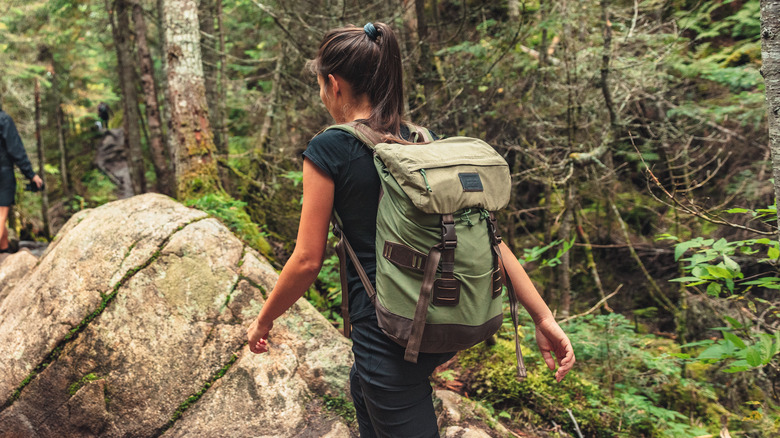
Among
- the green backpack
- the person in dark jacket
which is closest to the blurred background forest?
the person in dark jacket

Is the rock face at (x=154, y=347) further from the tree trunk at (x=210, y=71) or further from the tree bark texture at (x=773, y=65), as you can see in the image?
the tree trunk at (x=210, y=71)

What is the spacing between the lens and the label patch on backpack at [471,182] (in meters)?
1.55

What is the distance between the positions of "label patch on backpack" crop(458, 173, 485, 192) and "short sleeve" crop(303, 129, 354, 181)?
15.9 inches

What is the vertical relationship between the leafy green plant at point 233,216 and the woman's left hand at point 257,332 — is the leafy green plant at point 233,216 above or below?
below

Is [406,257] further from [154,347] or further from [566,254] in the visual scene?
[566,254]

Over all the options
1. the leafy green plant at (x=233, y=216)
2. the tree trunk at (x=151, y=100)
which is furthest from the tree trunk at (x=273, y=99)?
the leafy green plant at (x=233, y=216)

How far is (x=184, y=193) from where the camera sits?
5355 millimetres

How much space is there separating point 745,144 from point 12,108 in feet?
69.4

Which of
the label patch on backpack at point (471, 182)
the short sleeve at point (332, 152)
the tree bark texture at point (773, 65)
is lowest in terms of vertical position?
the label patch on backpack at point (471, 182)

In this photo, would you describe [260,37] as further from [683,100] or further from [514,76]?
[683,100]

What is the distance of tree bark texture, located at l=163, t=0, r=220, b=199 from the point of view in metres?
5.30

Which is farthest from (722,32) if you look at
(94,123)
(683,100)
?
(94,123)

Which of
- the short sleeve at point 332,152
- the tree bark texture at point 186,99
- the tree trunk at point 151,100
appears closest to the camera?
the short sleeve at point 332,152

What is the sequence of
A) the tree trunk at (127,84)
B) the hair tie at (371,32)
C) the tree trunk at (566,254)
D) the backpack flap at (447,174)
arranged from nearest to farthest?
the backpack flap at (447,174)
the hair tie at (371,32)
the tree trunk at (566,254)
the tree trunk at (127,84)
